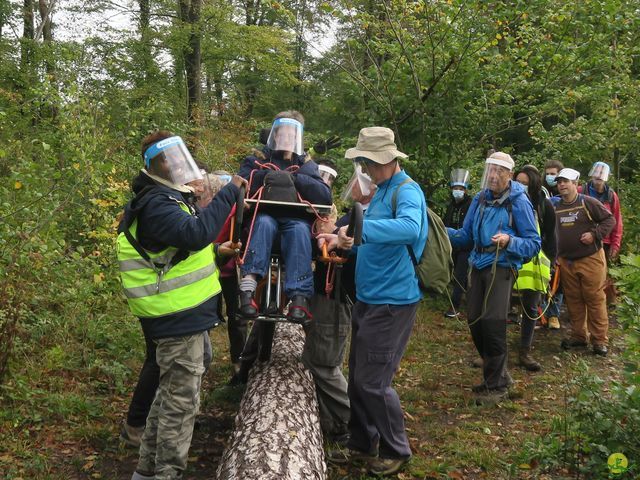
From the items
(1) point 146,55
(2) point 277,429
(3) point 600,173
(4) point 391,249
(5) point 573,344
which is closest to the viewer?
(2) point 277,429

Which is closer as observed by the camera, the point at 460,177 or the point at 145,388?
the point at 145,388

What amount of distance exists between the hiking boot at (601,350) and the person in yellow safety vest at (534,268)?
3.04 ft

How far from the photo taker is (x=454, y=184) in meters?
9.23

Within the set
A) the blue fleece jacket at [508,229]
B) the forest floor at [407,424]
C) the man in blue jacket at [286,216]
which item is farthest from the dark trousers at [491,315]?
the man in blue jacket at [286,216]

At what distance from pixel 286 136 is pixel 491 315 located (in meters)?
2.54

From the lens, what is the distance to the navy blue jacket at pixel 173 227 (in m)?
3.42

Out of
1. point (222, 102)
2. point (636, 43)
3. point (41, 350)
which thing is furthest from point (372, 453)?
point (222, 102)

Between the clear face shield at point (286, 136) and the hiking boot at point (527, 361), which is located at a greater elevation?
the clear face shield at point (286, 136)

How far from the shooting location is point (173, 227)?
3.40 metres

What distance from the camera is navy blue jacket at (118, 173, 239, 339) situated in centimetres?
342

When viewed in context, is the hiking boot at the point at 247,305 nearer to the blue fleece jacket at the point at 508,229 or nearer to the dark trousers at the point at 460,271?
the blue fleece jacket at the point at 508,229

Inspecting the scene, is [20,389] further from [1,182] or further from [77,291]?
[1,182]

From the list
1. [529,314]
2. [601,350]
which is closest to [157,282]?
[529,314]

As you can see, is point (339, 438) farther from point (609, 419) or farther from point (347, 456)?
point (609, 419)
